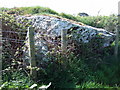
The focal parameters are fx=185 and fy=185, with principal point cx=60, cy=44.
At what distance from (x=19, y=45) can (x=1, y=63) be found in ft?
2.55

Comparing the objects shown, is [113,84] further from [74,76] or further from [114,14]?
[114,14]

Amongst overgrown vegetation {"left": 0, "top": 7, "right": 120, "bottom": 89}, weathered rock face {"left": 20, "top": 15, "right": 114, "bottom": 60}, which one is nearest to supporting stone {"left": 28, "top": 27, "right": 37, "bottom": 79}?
overgrown vegetation {"left": 0, "top": 7, "right": 120, "bottom": 89}

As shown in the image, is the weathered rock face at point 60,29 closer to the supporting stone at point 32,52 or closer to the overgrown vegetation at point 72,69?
the overgrown vegetation at point 72,69

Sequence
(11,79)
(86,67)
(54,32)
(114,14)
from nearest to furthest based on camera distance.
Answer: (11,79)
(86,67)
(54,32)
(114,14)

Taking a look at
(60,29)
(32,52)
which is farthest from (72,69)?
(60,29)

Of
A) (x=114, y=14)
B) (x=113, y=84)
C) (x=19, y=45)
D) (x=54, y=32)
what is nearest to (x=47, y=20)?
(x=54, y=32)

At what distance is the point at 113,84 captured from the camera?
15.5ft

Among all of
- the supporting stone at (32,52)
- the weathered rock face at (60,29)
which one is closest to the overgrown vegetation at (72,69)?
the supporting stone at (32,52)

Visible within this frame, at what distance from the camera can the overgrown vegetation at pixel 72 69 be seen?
4.46 m

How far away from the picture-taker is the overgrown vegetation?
14.6ft

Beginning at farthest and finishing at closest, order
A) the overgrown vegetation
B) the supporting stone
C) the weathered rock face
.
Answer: the weathered rock face → the overgrown vegetation → the supporting stone

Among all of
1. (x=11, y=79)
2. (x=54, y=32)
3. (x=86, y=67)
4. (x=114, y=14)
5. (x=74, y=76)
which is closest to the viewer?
(x=11, y=79)

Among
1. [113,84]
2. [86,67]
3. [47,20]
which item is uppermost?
[47,20]

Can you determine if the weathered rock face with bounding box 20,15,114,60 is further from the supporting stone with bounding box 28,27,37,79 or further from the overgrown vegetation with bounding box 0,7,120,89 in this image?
the supporting stone with bounding box 28,27,37,79
